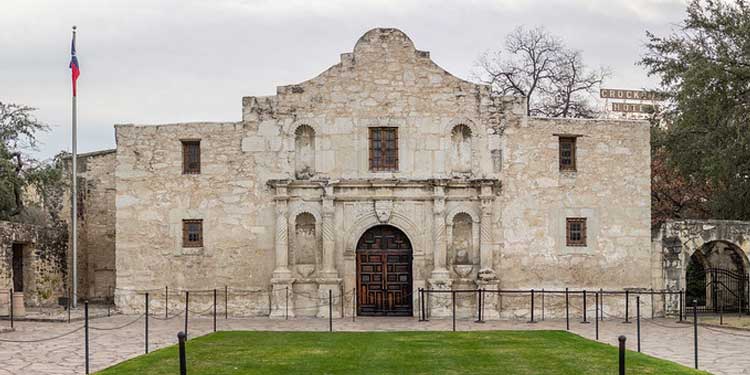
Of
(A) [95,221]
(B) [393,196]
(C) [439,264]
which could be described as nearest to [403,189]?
(B) [393,196]

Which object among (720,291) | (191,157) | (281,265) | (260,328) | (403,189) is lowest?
(260,328)

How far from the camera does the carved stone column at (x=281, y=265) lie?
1060 inches

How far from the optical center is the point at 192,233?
28.0 metres

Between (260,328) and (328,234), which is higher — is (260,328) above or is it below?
below

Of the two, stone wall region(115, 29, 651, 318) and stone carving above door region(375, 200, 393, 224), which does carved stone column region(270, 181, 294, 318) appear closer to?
stone wall region(115, 29, 651, 318)

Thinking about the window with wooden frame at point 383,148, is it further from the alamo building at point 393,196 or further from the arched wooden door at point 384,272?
the arched wooden door at point 384,272

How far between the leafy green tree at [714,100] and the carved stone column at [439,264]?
9.16m

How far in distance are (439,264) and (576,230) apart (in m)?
4.30

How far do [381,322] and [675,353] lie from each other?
359 inches

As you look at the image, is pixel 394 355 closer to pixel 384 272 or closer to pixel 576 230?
pixel 384 272

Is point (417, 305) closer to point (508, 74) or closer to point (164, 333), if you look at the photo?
point (164, 333)

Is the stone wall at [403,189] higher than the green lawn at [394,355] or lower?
higher

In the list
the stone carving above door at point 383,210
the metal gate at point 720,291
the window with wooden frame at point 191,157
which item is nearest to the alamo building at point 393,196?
the stone carving above door at point 383,210

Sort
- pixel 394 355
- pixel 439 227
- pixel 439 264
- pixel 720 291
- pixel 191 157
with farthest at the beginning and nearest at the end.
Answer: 1. pixel 720 291
2. pixel 191 157
3. pixel 439 227
4. pixel 439 264
5. pixel 394 355
